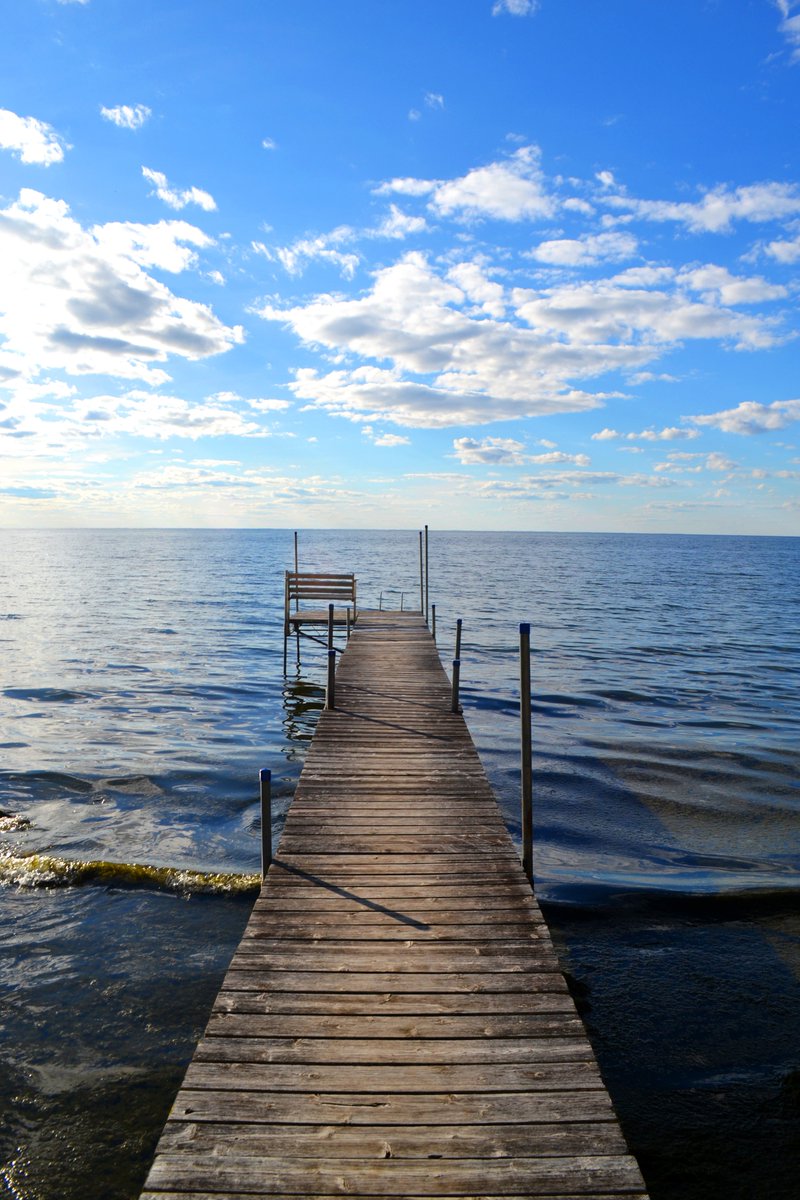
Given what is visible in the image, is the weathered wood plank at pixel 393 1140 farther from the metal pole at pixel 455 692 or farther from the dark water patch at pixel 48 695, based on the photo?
the dark water patch at pixel 48 695

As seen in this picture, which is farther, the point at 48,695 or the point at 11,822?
the point at 48,695

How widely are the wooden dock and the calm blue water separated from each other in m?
1.47

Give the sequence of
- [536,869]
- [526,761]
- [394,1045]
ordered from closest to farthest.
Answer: [394,1045], [526,761], [536,869]

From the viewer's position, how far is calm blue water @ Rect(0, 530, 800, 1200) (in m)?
5.53

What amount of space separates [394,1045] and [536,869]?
5801 mm

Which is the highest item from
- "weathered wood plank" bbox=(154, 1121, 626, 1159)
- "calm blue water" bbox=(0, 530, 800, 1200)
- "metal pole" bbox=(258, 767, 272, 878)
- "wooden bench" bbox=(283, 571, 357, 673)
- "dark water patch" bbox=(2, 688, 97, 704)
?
"wooden bench" bbox=(283, 571, 357, 673)

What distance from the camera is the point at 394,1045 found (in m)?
4.39

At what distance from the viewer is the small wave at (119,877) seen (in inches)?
362

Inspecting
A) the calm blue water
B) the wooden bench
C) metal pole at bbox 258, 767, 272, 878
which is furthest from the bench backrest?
metal pole at bbox 258, 767, 272, 878

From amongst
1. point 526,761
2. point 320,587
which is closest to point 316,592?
point 320,587

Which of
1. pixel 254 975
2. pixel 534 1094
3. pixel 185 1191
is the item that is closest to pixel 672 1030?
pixel 534 1094

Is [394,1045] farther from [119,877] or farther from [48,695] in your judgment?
[48,695]

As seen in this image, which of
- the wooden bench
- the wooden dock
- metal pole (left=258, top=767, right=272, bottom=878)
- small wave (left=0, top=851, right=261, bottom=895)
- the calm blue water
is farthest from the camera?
the wooden bench

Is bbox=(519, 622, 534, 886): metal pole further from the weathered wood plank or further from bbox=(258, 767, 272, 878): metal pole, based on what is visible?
the weathered wood plank
